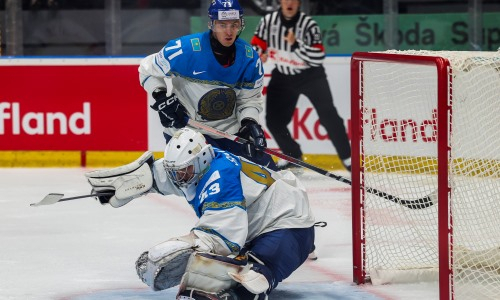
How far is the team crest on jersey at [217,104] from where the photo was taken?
197 inches

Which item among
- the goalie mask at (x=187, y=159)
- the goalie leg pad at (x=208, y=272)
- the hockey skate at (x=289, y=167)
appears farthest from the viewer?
the hockey skate at (x=289, y=167)

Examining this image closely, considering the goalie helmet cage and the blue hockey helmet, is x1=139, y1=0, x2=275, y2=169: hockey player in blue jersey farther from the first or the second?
the goalie helmet cage

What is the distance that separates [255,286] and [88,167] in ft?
14.2

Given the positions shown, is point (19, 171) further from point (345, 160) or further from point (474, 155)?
point (474, 155)

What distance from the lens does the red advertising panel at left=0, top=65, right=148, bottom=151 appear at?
793 centimetres

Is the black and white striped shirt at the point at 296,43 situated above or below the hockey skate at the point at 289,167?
above

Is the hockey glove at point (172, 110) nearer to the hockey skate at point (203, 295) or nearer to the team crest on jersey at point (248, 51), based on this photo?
the team crest on jersey at point (248, 51)

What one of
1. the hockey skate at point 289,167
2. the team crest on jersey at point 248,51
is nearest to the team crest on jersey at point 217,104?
the team crest on jersey at point 248,51

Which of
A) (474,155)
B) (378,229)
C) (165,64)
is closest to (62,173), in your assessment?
(165,64)

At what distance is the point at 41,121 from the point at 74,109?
0.77ft

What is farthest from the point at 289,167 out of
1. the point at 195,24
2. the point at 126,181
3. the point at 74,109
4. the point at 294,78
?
the point at 126,181

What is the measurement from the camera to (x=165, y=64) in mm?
5047

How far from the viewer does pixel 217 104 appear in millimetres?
5035

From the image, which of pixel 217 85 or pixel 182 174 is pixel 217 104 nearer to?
pixel 217 85
